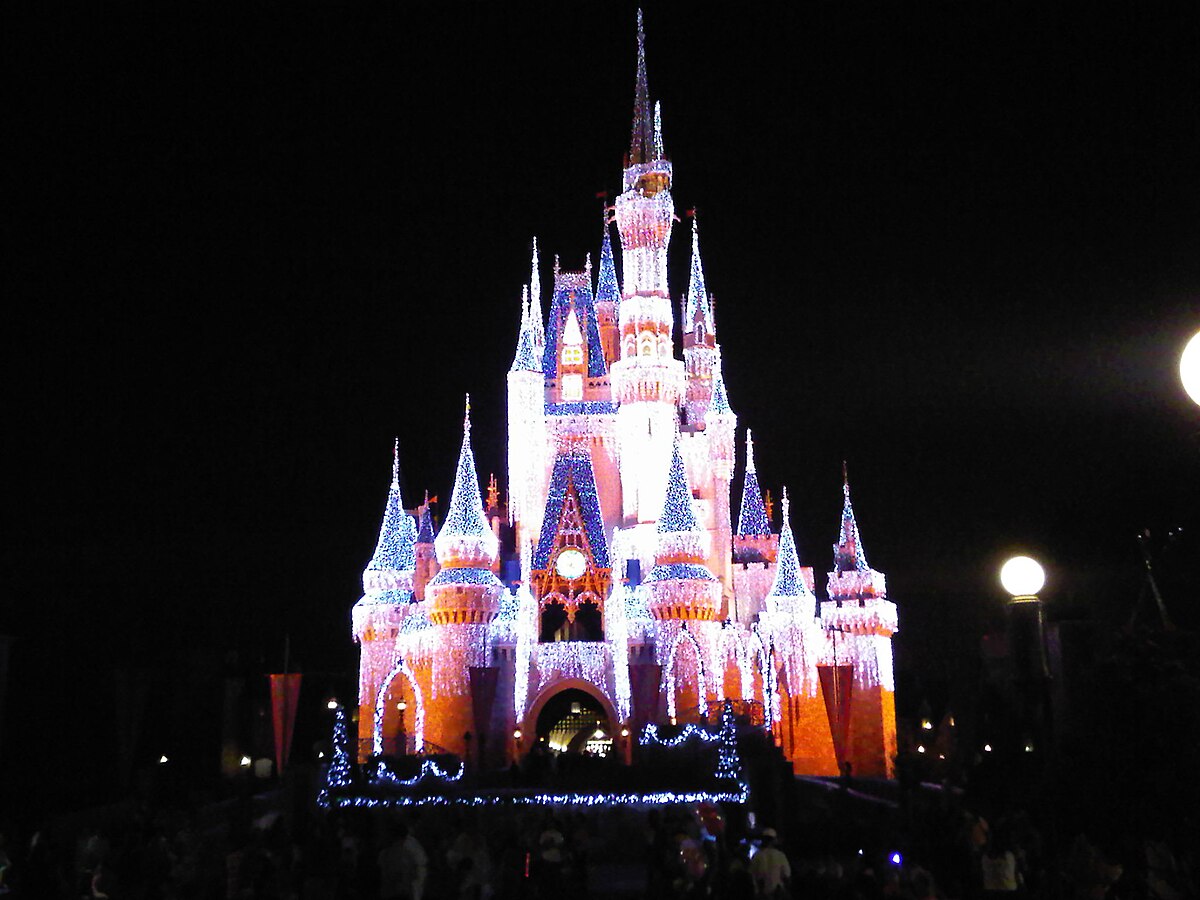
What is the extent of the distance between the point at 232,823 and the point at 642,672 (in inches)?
549

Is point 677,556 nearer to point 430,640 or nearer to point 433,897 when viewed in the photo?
point 430,640

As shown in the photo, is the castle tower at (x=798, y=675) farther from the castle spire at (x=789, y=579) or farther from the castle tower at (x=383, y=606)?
the castle tower at (x=383, y=606)

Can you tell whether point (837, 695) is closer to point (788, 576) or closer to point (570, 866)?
point (788, 576)

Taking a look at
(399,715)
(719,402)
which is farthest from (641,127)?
(399,715)

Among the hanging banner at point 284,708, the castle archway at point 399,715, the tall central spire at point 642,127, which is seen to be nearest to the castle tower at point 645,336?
the tall central spire at point 642,127

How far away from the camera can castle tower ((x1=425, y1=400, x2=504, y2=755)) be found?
2983 centimetres

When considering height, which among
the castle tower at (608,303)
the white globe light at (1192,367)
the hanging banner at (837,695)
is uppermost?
the castle tower at (608,303)

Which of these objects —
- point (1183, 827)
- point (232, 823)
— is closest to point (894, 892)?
point (1183, 827)

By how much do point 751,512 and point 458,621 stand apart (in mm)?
10422

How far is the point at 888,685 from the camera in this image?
33500 mm

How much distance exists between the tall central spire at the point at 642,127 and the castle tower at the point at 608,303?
271cm

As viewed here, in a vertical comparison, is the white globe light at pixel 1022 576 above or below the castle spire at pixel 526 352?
below

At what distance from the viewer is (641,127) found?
123 feet

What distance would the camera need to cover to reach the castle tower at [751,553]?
3475cm
